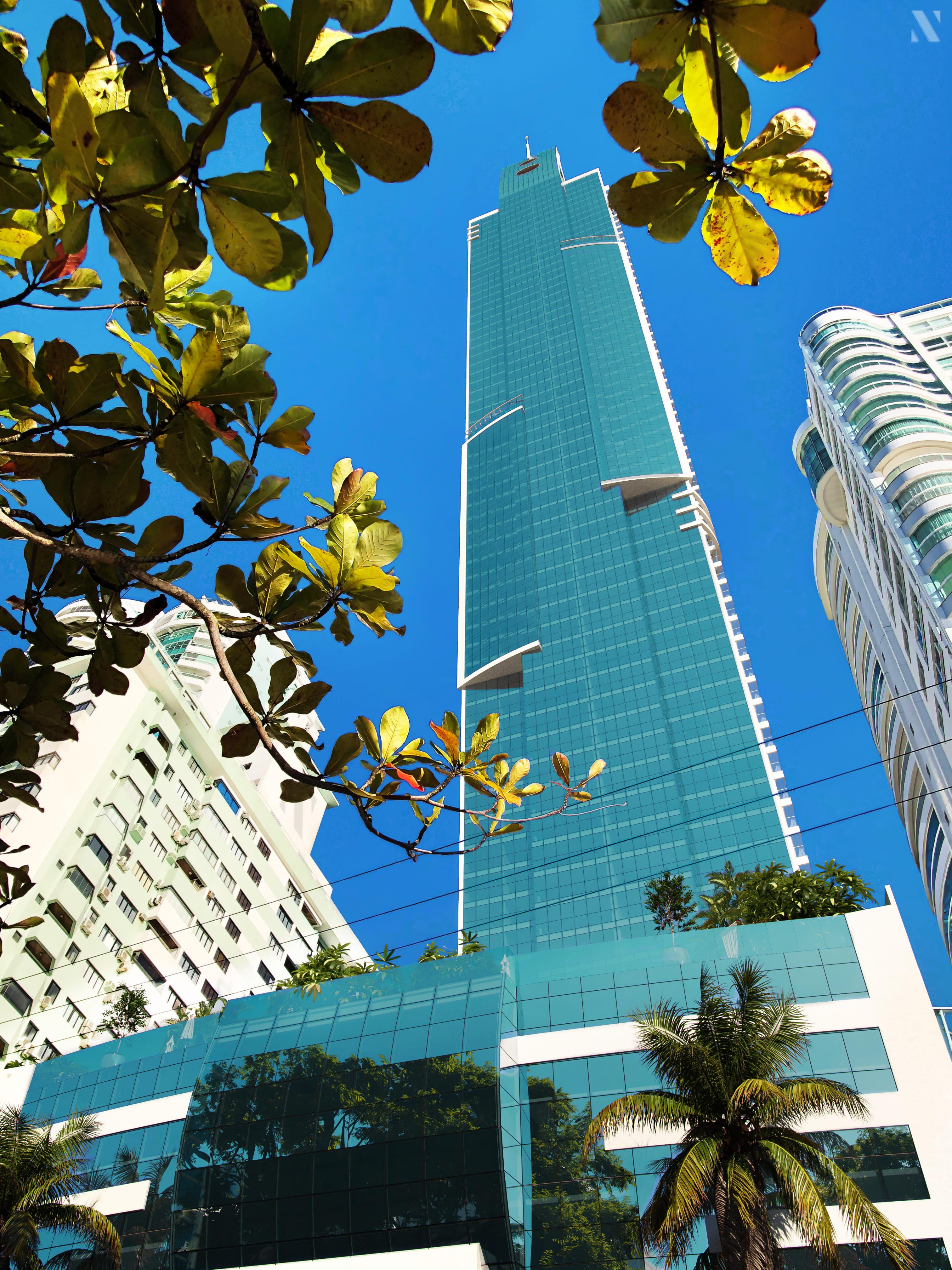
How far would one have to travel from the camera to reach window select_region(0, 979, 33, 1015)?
29469mm

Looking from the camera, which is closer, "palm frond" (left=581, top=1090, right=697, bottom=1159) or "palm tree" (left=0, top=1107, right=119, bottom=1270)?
"palm frond" (left=581, top=1090, right=697, bottom=1159)

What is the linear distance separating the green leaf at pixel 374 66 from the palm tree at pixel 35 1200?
2349 centimetres

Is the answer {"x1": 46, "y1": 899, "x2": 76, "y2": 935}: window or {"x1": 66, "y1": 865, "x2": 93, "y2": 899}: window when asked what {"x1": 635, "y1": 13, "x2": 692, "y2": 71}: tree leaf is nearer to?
{"x1": 46, "y1": 899, "x2": 76, "y2": 935}: window

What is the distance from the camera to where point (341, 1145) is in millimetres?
22422

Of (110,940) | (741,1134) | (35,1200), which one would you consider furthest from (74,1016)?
(741,1134)

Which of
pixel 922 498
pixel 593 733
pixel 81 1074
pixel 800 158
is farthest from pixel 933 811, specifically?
pixel 800 158

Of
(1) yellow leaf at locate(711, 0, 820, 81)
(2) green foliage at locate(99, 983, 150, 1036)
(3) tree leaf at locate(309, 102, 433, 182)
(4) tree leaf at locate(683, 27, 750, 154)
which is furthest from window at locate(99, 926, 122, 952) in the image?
(1) yellow leaf at locate(711, 0, 820, 81)

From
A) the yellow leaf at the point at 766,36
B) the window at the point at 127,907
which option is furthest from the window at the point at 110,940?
the yellow leaf at the point at 766,36

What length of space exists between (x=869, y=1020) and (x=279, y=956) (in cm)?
3070

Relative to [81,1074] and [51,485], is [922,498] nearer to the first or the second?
[81,1074]

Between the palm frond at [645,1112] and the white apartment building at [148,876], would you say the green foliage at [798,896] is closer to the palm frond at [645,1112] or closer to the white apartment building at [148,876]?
the palm frond at [645,1112]

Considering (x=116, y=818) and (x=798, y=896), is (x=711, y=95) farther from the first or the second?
(x=116, y=818)

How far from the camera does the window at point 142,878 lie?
35.5 meters

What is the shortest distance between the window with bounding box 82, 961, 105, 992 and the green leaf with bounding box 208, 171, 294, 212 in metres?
35.7
